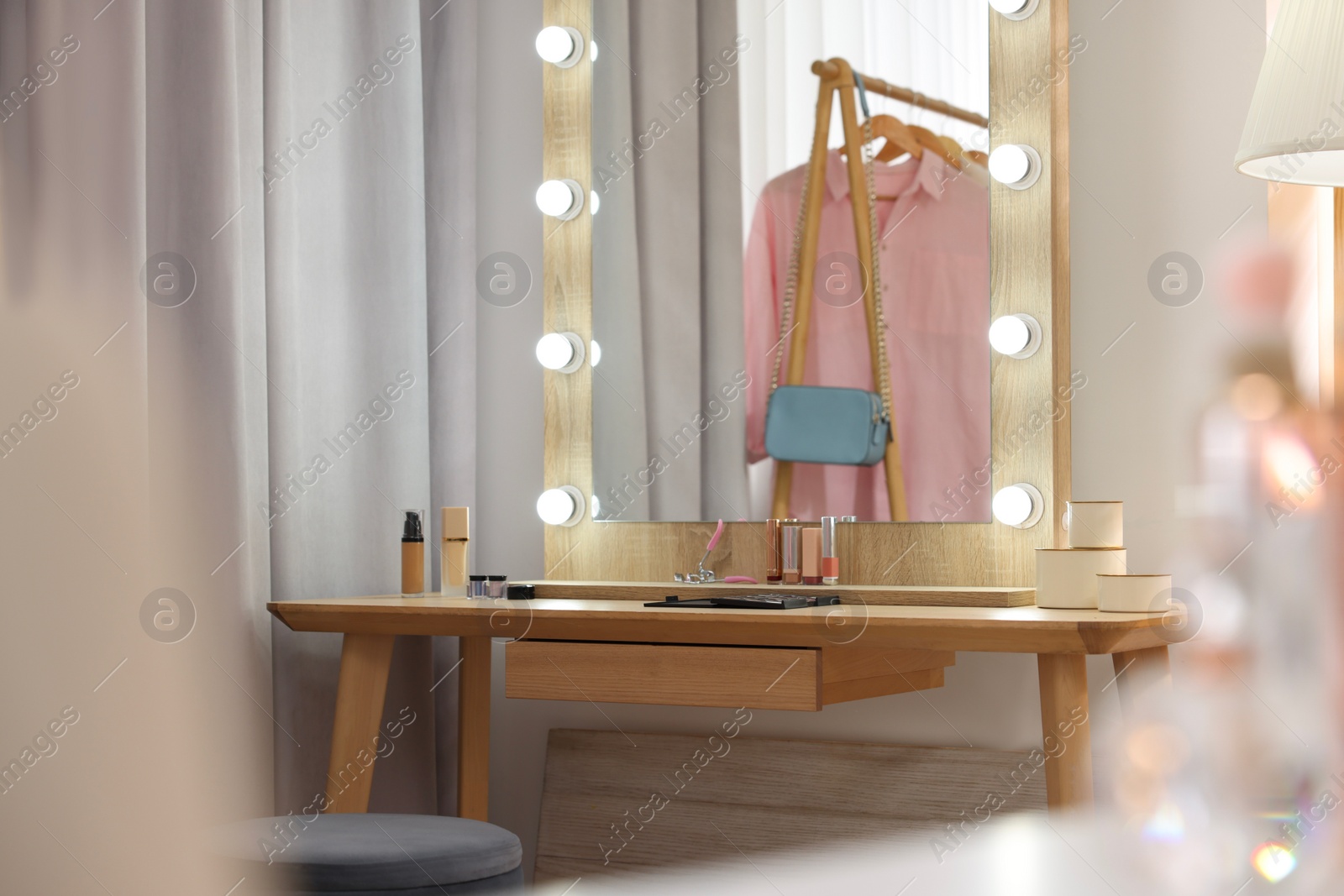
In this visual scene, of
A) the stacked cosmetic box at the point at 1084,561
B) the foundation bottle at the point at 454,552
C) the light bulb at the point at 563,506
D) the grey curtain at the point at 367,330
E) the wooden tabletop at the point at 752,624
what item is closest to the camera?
the wooden tabletop at the point at 752,624

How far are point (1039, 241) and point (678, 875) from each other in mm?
1098

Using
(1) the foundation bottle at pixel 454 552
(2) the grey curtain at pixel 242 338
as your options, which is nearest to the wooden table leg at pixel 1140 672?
(1) the foundation bottle at pixel 454 552

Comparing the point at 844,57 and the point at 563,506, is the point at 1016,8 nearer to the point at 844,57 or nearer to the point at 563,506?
the point at 844,57

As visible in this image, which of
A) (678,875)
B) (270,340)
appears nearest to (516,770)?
(678,875)

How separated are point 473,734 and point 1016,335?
106cm

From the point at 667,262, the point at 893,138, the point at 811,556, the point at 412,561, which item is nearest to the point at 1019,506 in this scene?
the point at 811,556

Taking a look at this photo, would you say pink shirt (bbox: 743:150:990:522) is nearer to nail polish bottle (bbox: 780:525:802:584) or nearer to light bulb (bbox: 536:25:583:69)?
nail polish bottle (bbox: 780:525:802:584)

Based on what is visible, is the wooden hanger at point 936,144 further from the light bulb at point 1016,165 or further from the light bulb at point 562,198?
the light bulb at point 562,198

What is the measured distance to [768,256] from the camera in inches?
79.3

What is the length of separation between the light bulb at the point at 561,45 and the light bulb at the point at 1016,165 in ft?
2.51

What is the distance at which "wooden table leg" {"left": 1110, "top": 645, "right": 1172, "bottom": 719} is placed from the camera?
5.48ft

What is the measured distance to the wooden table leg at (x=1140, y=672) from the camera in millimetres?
1671

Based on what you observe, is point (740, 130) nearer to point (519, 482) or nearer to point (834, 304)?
point (834, 304)

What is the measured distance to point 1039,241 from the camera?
5.91 ft
